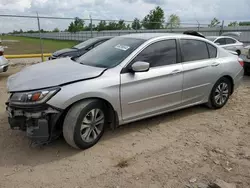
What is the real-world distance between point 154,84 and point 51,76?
1592mm

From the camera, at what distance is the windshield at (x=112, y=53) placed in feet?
11.9

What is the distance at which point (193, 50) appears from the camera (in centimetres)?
438

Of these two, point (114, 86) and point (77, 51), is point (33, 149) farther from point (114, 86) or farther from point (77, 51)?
point (77, 51)

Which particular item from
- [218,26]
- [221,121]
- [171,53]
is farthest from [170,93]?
[218,26]

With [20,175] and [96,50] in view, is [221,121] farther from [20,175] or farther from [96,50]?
[20,175]

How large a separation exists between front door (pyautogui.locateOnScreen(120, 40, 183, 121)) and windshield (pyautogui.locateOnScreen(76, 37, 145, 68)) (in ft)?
0.69

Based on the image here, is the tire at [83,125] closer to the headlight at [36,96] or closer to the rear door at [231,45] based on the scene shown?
the headlight at [36,96]

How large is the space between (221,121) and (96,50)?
2.71 meters

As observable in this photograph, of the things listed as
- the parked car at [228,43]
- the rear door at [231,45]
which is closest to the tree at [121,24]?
the parked car at [228,43]

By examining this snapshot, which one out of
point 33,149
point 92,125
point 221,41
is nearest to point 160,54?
point 92,125

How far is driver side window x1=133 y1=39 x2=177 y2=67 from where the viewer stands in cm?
373

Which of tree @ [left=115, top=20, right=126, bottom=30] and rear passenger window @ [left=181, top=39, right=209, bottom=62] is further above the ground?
tree @ [left=115, top=20, right=126, bottom=30]

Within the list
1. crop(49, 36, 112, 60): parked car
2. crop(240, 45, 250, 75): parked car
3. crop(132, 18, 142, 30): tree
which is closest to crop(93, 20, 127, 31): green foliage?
crop(132, 18, 142, 30): tree

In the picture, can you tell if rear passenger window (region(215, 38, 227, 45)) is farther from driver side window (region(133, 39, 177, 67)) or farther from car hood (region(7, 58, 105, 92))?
car hood (region(7, 58, 105, 92))
